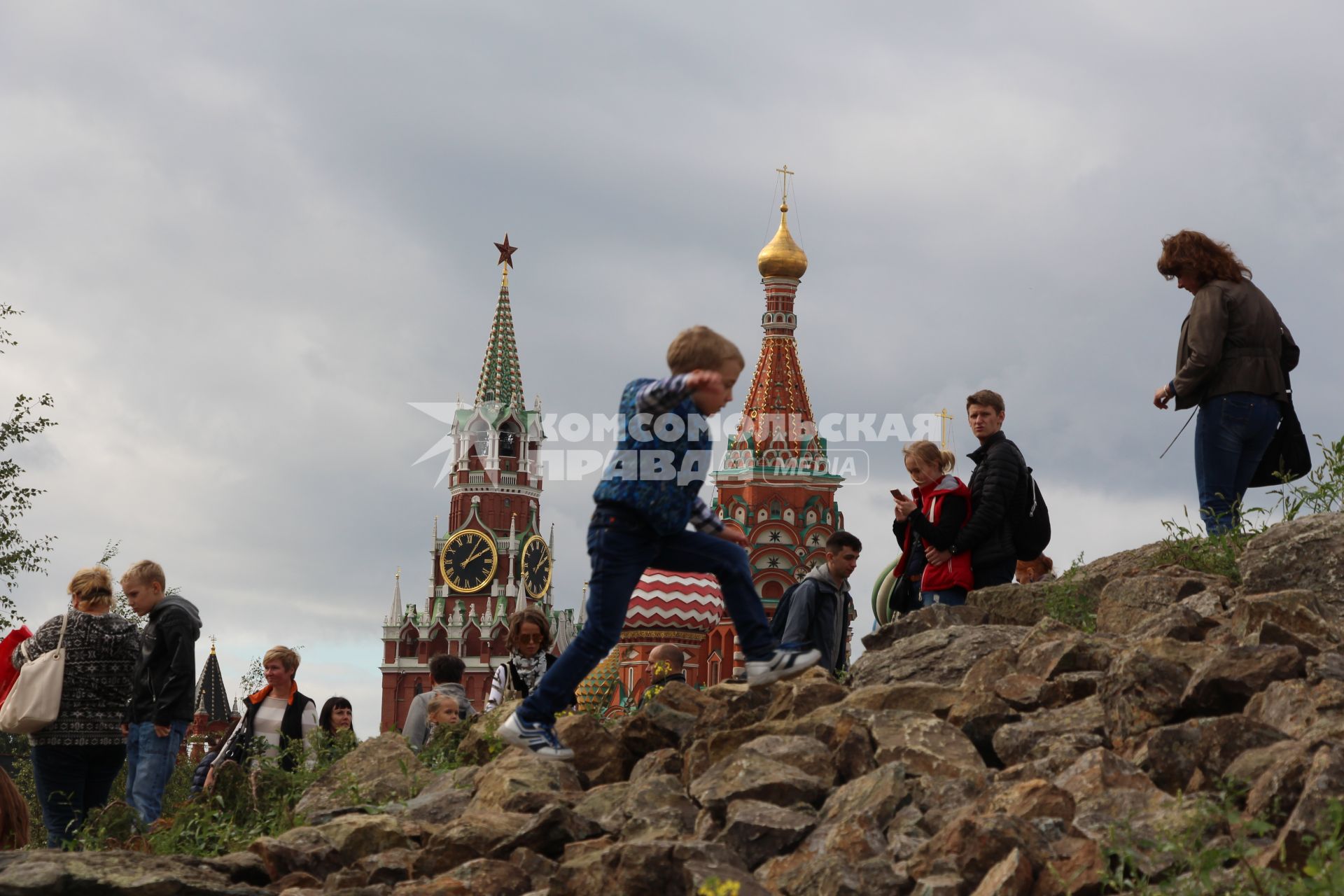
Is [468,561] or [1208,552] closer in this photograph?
[1208,552]

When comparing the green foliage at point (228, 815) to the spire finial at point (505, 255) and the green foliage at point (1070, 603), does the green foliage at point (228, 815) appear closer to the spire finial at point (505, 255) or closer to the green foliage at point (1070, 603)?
the green foliage at point (1070, 603)

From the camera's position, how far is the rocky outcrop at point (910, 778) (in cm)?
565

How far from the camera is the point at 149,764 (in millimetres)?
9383

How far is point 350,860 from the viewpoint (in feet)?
23.5

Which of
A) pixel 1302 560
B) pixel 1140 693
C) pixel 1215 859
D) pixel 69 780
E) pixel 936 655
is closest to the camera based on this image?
pixel 1215 859

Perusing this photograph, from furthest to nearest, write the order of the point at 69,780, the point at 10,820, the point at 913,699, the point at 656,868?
1. the point at 69,780
2. the point at 10,820
3. the point at 913,699
4. the point at 656,868

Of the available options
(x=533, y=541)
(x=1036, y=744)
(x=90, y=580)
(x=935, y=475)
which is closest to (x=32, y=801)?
(x=90, y=580)

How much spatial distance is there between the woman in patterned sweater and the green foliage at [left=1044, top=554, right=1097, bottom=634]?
570 cm

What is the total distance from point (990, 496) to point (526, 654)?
10.2 ft

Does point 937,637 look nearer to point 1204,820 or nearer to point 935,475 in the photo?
point 935,475

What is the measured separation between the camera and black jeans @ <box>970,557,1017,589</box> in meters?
9.88

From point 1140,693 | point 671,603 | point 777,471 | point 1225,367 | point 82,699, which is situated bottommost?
point 1140,693

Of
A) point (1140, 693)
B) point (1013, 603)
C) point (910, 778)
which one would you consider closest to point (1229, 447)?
point (1013, 603)

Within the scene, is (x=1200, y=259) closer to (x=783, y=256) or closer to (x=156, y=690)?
(x=156, y=690)
